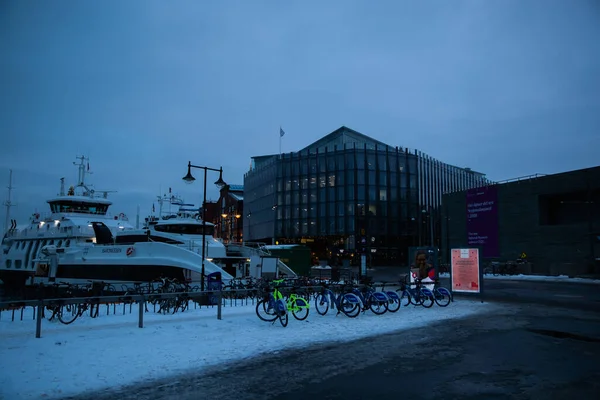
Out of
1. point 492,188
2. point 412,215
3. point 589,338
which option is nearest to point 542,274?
point 492,188

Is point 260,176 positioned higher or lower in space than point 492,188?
higher

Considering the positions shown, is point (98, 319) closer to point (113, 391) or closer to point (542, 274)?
point (113, 391)

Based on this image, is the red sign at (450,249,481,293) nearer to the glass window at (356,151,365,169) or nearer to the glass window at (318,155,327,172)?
the glass window at (356,151,365,169)

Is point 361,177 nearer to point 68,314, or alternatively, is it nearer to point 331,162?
point 331,162

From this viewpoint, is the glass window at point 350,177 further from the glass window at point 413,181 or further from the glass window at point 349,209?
the glass window at point 413,181

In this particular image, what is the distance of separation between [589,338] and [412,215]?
54599 mm

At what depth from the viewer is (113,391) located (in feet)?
20.1

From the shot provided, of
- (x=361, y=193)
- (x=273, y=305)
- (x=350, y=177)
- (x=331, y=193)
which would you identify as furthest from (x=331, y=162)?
(x=273, y=305)

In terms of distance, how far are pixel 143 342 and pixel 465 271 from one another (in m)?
14.2

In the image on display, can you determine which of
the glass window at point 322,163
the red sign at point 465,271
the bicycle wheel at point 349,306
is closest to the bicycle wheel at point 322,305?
the bicycle wheel at point 349,306

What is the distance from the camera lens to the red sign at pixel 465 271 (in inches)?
707

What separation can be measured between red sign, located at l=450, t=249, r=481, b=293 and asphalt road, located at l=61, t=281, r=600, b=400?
695 cm

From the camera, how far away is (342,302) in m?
13.7

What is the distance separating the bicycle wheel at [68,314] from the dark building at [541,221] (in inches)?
1505
